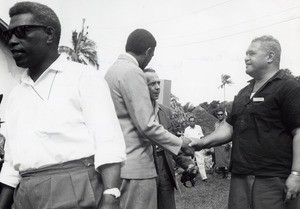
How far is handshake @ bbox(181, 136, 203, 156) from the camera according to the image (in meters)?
4.01

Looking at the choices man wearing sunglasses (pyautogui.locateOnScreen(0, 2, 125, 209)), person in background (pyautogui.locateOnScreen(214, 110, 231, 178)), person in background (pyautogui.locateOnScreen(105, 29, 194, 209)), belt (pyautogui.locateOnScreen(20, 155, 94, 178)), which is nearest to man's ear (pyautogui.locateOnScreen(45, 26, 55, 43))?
man wearing sunglasses (pyautogui.locateOnScreen(0, 2, 125, 209))

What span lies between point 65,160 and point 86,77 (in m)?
0.44

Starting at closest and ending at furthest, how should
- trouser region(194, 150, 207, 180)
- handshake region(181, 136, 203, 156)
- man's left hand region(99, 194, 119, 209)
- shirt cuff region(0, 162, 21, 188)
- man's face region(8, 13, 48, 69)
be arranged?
man's left hand region(99, 194, 119, 209) → man's face region(8, 13, 48, 69) → shirt cuff region(0, 162, 21, 188) → handshake region(181, 136, 203, 156) → trouser region(194, 150, 207, 180)

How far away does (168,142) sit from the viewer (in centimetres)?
372

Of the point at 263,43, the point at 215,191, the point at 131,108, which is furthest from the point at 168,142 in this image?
Result: the point at 215,191

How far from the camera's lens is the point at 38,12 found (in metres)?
2.29

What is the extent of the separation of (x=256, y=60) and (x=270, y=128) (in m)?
0.63

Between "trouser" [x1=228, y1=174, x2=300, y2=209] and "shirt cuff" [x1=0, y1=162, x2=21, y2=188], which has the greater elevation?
"shirt cuff" [x1=0, y1=162, x2=21, y2=188]

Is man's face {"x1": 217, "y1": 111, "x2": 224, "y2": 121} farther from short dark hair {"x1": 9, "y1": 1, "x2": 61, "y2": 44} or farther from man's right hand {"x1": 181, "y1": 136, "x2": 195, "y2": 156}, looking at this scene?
short dark hair {"x1": 9, "y1": 1, "x2": 61, "y2": 44}

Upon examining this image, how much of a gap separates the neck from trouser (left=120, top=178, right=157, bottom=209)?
4.54ft

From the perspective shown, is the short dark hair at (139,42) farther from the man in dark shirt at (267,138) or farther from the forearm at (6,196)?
the forearm at (6,196)

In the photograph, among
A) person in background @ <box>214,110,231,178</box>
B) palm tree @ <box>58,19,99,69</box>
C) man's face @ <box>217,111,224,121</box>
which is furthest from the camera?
palm tree @ <box>58,19,99,69</box>

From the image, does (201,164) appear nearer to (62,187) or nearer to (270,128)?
(270,128)

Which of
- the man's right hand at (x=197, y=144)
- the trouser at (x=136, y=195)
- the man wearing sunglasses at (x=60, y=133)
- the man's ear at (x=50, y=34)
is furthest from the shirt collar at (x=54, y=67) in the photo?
the man's right hand at (x=197, y=144)
